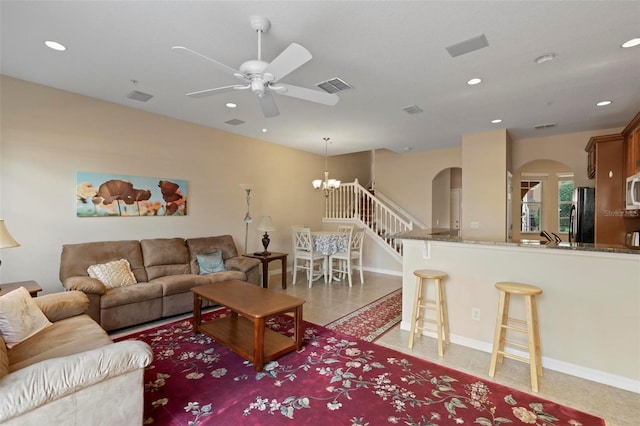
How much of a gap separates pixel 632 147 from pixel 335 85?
4.05 m

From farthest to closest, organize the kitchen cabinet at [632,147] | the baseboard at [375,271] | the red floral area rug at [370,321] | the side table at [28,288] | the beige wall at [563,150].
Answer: the baseboard at [375,271] → the beige wall at [563,150] → the kitchen cabinet at [632,147] → the red floral area rug at [370,321] → the side table at [28,288]

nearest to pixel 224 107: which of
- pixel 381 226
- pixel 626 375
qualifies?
pixel 381 226

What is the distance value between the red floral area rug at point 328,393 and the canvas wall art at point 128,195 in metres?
Result: 2.26

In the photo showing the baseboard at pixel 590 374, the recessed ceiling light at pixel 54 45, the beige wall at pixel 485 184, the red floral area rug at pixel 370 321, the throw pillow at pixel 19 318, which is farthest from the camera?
the beige wall at pixel 485 184

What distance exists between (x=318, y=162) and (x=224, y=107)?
11.9 feet

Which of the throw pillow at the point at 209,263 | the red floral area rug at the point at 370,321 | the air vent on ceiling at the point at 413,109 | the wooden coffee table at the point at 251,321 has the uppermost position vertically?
the air vent on ceiling at the point at 413,109

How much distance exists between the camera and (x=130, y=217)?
170 inches

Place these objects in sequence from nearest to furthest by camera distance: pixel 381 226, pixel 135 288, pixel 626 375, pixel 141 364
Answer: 1. pixel 141 364
2. pixel 626 375
3. pixel 135 288
4. pixel 381 226

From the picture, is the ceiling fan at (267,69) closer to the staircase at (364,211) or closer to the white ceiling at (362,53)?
the white ceiling at (362,53)

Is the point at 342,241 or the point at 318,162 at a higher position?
the point at 318,162

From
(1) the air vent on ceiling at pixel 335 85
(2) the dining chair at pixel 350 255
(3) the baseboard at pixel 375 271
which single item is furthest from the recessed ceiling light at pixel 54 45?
(3) the baseboard at pixel 375 271

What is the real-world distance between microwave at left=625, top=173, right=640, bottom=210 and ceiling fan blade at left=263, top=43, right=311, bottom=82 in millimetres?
4196

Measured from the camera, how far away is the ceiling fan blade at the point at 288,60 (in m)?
1.95

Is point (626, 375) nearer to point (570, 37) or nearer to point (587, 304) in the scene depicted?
point (587, 304)
